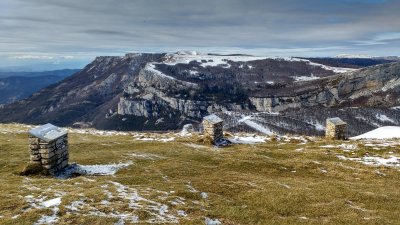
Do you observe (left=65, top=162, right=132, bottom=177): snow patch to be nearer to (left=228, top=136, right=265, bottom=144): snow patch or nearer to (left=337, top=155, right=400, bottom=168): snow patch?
(left=228, top=136, right=265, bottom=144): snow patch

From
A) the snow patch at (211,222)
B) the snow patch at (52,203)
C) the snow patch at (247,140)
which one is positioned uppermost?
the snow patch at (52,203)

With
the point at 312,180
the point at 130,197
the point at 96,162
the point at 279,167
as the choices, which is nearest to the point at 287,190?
the point at 312,180

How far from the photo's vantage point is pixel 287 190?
24.9 m

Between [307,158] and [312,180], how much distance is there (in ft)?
26.0

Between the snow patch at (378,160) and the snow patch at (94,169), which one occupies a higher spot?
the snow patch at (94,169)

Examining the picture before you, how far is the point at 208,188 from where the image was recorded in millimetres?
24703

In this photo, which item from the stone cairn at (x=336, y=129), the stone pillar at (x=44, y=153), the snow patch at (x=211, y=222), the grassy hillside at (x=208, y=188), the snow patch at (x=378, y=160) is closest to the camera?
the snow patch at (x=211, y=222)

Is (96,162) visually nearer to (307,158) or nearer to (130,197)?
(130,197)

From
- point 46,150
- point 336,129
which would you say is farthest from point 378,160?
point 46,150

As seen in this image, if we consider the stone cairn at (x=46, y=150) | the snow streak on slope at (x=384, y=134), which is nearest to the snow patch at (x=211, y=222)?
the stone cairn at (x=46, y=150)

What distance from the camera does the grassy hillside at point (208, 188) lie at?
738 inches

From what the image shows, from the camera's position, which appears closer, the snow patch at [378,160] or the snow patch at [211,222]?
the snow patch at [211,222]

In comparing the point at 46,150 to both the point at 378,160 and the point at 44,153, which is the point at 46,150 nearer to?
the point at 44,153

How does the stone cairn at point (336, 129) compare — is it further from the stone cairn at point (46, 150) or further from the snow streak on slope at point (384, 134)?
the stone cairn at point (46, 150)
